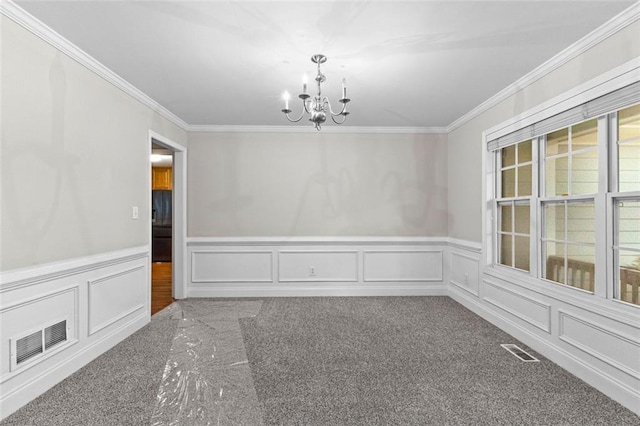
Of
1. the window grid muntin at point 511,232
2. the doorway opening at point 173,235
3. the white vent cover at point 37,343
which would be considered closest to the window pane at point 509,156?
the window grid muntin at point 511,232

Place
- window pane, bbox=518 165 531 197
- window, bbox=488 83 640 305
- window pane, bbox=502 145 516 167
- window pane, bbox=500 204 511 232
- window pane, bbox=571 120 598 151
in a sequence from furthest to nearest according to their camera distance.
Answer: window pane, bbox=500 204 511 232
window pane, bbox=502 145 516 167
window pane, bbox=518 165 531 197
window pane, bbox=571 120 598 151
window, bbox=488 83 640 305

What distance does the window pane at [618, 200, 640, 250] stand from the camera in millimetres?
2422

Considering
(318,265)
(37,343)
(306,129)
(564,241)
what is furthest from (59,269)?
(564,241)

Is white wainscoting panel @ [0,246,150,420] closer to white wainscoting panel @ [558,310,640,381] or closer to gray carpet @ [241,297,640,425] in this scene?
gray carpet @ [241,297,640,425]

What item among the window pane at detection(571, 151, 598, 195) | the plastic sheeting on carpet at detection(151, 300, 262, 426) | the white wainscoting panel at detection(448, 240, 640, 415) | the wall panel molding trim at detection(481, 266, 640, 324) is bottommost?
the plastic sheeting on carpet at detection(151, 300, 262, 426)

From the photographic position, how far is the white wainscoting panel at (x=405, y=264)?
5457mm

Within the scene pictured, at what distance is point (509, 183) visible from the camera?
399cm

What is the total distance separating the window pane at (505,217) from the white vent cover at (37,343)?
428 centimetres

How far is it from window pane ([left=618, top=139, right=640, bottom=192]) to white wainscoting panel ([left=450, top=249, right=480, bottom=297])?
2.10 meters

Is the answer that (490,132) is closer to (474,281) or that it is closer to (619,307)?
(474,281)

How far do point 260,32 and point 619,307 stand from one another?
3.12 m

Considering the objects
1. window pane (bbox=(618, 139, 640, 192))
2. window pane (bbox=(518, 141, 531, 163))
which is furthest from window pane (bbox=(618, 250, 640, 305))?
window pane (bbox=(518, 141, 531, 163))

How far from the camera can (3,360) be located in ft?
7.35

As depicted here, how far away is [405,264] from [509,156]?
7.23 feet
